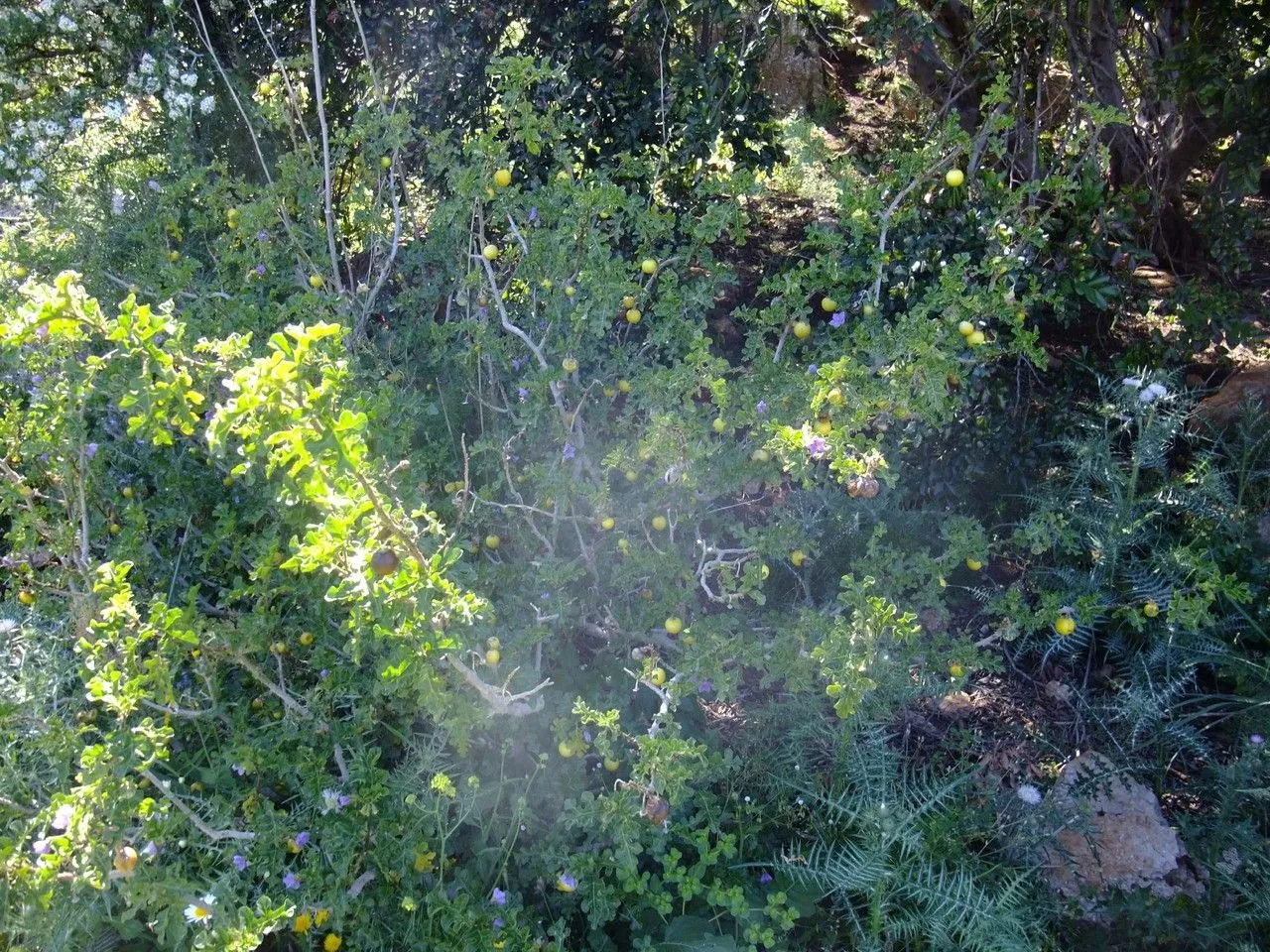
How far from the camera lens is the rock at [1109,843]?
7.43 feet

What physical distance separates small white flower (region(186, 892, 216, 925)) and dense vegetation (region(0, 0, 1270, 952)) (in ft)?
0.05

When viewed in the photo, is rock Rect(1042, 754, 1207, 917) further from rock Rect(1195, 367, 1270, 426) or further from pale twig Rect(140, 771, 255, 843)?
pale twig Rect(140, 771, 255, 843)

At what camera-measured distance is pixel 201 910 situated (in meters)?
1.78

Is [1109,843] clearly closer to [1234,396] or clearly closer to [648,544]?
[648,544]

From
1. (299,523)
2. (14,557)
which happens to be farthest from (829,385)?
(14,557)

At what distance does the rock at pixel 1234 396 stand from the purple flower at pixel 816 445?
1719 millimetres

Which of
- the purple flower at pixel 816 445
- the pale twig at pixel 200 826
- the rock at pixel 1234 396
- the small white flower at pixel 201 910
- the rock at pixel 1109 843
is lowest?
the rock at pixel 1109 843

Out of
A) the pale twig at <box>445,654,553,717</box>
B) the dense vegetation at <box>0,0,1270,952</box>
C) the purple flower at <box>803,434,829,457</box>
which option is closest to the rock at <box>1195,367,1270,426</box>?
the dense vegetation at <box>0,0,1270,952</box>

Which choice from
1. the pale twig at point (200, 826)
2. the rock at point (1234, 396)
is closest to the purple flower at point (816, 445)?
the pale twig at point (200, 826)

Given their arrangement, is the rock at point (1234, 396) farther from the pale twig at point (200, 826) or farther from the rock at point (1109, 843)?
the pale twig at point (200, 826)

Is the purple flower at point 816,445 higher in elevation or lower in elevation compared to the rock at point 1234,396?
higher

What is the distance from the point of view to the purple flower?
6.78 ft

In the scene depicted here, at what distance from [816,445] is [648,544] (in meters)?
0.62

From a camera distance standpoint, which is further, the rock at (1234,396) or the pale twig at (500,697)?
the rock at (1234,396)
